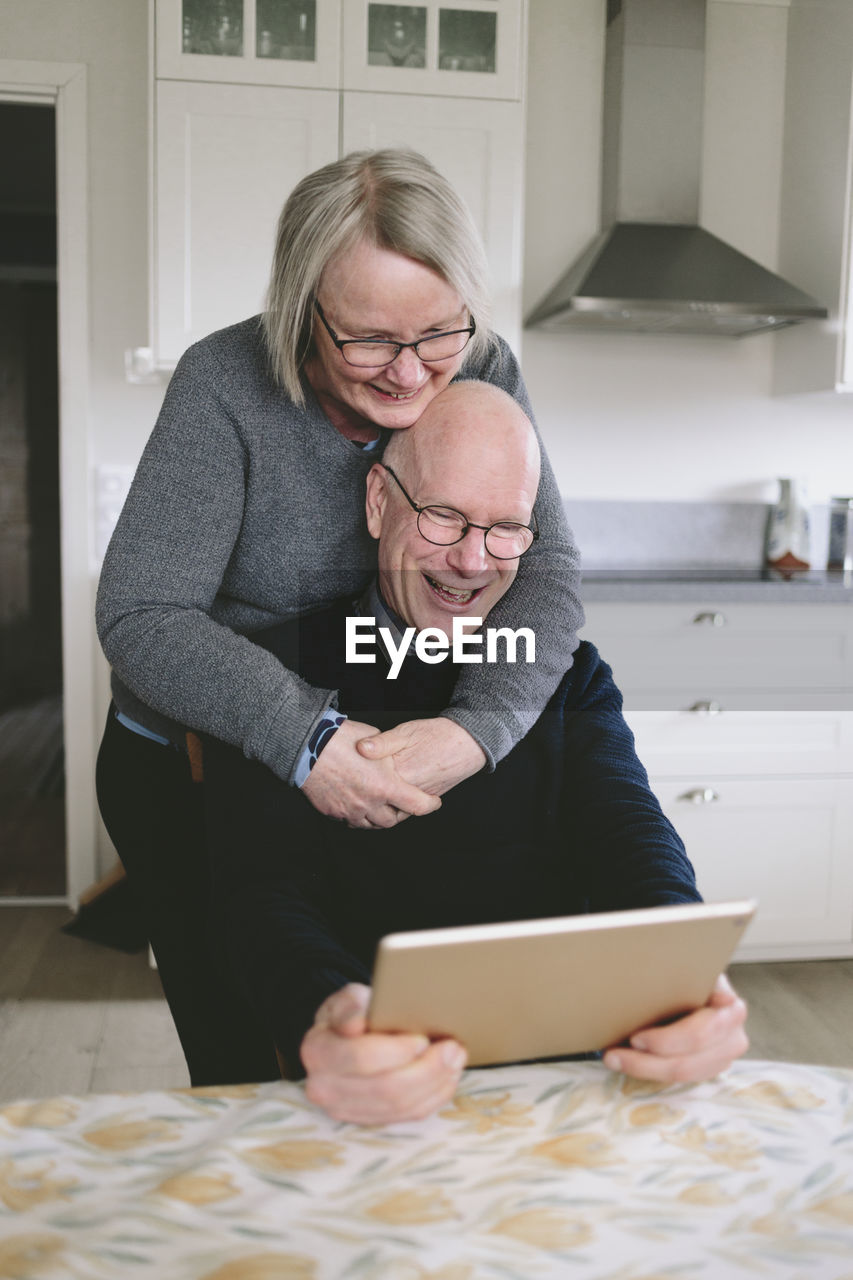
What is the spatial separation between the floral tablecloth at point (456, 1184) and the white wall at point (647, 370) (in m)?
2.78

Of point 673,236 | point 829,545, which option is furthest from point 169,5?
point 829,545

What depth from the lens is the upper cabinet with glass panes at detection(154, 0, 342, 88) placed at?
275 cm

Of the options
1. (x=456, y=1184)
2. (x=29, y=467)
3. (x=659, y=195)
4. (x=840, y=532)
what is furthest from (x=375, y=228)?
(x=29, y=467)

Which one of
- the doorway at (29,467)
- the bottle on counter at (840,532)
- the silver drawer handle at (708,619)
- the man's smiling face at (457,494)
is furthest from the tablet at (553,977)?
the doorway at (29,467)

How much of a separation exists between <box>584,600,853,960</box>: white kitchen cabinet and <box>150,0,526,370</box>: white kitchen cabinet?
0.99 meters

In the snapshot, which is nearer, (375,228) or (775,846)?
(375,228)

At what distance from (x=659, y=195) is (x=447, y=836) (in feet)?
8.25

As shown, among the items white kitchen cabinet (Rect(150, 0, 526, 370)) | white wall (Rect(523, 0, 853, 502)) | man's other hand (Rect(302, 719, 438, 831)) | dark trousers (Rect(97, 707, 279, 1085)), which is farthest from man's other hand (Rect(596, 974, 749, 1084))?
white wall (Rect(523, 0, 853, 502))

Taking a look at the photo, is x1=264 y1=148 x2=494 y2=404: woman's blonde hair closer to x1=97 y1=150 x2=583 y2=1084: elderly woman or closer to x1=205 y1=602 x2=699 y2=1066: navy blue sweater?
x1=97 y1=150 x2=583 y2=1084: elderly woman

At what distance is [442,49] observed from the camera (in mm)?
2855

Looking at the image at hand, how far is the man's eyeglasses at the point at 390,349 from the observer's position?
49.3 inches

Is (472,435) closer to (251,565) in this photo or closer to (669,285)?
(251,565)

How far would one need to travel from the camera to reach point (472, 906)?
48.6 inches

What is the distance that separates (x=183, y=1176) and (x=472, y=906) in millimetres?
567
